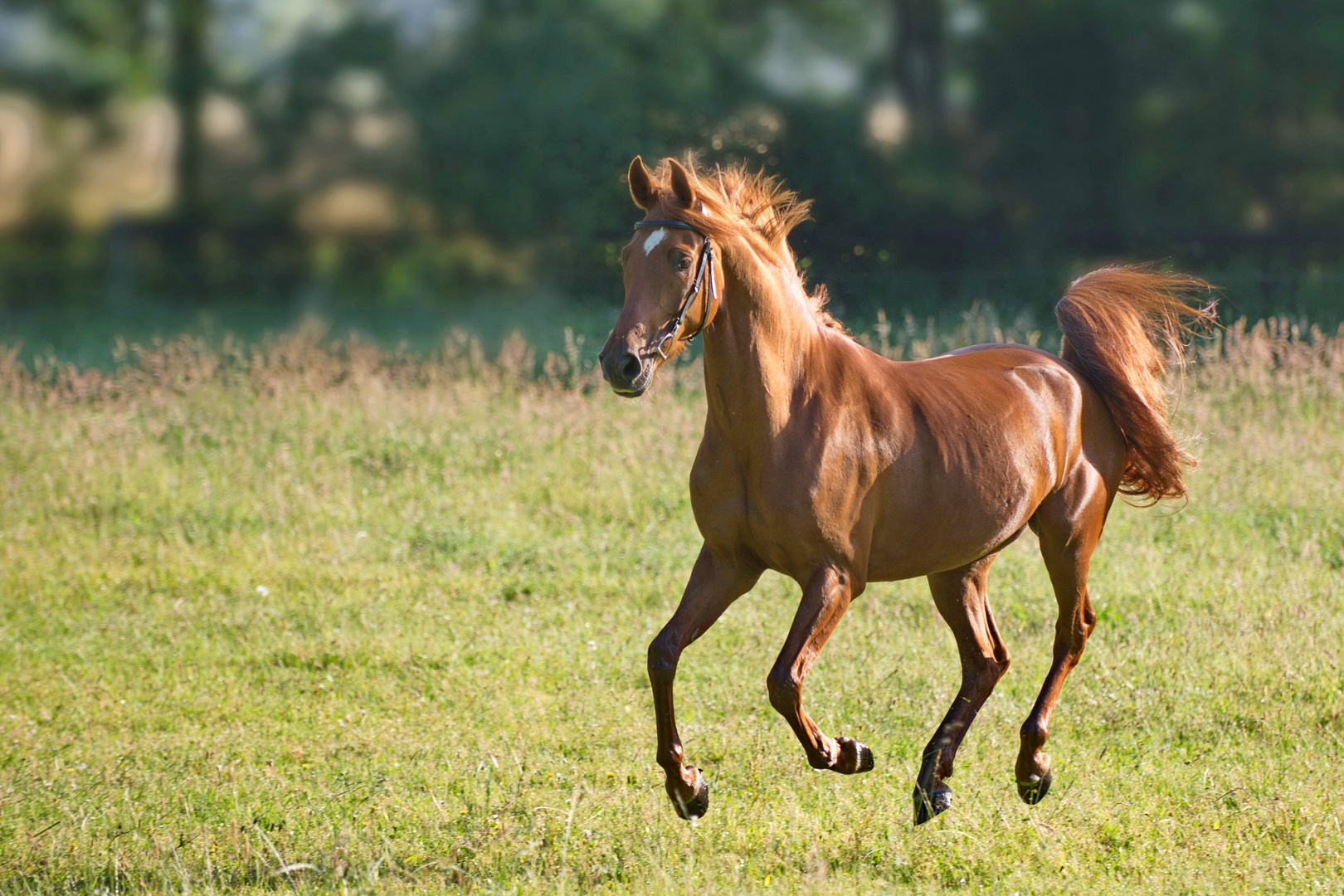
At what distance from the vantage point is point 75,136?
438 inches

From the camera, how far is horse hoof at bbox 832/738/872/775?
413 cm

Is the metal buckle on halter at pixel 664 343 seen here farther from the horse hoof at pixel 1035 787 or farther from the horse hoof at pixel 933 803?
the horse hoof at pixel 1035 787

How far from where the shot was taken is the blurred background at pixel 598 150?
40.4 ft

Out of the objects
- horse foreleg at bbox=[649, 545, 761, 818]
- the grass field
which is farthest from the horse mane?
the grass field

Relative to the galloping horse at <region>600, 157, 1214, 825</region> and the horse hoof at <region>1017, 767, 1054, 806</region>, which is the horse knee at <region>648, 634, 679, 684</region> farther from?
the horse hoof at <region>1017, 767, 1054, 806</region>

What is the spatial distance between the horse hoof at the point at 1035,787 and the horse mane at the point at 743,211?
1.88 m

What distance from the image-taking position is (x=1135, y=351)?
5398 millimetres

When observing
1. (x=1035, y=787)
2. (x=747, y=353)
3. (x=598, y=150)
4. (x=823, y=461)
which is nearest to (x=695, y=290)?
(x=747, y=353)

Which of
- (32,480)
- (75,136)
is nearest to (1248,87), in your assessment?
(75,136)

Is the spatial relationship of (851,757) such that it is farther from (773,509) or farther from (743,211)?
(743,211)

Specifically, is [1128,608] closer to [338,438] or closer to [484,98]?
[338,438]

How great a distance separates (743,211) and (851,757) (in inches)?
73.9

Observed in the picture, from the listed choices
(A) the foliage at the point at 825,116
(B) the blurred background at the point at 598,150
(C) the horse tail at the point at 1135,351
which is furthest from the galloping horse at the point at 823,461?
(A) the foliage at the point at 825,116

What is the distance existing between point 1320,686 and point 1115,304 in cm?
200
